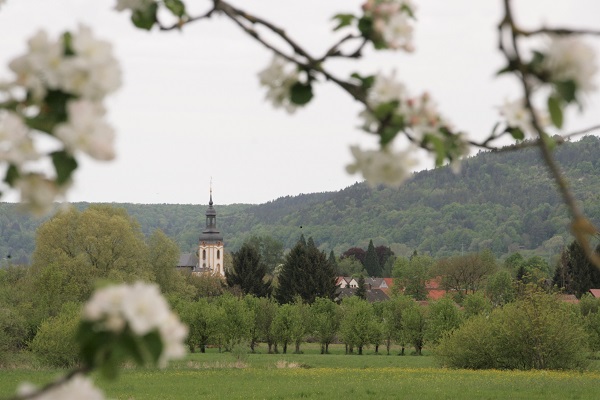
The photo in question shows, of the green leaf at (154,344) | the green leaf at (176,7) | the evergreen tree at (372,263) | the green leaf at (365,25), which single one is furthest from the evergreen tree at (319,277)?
the green leaf at (154,344)

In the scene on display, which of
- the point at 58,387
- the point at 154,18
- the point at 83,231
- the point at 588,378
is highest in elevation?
the point at 83,231

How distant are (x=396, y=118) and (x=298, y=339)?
50.1m

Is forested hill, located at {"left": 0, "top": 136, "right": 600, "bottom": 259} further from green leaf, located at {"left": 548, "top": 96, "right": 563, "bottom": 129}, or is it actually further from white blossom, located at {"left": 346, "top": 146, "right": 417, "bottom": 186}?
green leaf, located at {"left": 548, "top": 96, "right": 563, "bottom": 129}

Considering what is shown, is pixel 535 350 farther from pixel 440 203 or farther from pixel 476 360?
pixel 440 203

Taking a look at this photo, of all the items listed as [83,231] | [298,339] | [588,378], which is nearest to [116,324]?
[588,378]

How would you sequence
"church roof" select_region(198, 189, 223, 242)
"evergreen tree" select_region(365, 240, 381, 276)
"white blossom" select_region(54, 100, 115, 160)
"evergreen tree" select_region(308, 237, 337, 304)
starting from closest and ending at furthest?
"white blossom" select_region(54, 100, 115, 160) → "evergreen tree" select_region(308, 237, 337, 304) → "church roof" select_region(198, 189, 223, 242) → "evergreen tree" select_region(365, 240, 381, 276)

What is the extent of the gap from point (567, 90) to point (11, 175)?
84 cm

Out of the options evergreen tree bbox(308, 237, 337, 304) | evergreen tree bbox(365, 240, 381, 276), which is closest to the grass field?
evergreen tree bbox(308, 237, 337, 304)

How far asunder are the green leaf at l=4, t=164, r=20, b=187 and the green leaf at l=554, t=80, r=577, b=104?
0.82 m

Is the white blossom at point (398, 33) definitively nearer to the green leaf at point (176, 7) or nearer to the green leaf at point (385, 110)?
the green leaf at point (385, 110)

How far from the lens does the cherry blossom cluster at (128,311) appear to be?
97 cm

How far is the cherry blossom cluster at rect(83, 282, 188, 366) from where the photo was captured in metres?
0.97

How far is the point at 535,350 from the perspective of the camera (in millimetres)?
31000

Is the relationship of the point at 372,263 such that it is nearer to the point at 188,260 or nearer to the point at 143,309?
the point at 188,260
